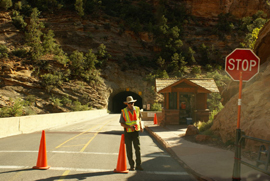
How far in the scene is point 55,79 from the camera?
153 feet

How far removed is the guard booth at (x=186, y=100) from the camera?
64.7 feet

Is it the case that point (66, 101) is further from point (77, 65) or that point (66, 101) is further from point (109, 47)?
point (109, 47)

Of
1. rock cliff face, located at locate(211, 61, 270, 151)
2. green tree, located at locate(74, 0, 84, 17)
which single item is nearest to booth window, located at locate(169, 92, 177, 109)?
rock cliff face, located at locate(211, 61, 270, 151)

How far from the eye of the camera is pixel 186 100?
827 inches

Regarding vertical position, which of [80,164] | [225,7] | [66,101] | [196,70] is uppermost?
[225,7]

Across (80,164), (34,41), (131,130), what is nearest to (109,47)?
(34,41)

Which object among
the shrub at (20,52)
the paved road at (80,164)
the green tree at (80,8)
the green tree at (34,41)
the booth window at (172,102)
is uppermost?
the green tree at (80,8)

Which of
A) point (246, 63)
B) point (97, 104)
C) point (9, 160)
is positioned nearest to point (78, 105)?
point (97, 104)

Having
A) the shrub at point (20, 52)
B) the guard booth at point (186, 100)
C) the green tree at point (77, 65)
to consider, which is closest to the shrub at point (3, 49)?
the shrub at point (20, 52)

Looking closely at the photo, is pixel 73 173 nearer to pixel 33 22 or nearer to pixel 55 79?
pixel 55 79

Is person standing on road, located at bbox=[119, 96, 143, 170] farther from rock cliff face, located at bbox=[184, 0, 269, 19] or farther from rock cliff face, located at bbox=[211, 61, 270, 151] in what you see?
rock cliff face, located at bbox=[184, 0, 269, 19]

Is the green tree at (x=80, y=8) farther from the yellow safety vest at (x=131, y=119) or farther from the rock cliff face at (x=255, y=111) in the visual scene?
the yellow safety vest at (x=131, y=119)

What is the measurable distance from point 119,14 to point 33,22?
26709 millimetres

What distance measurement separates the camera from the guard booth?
1973 centimetres
